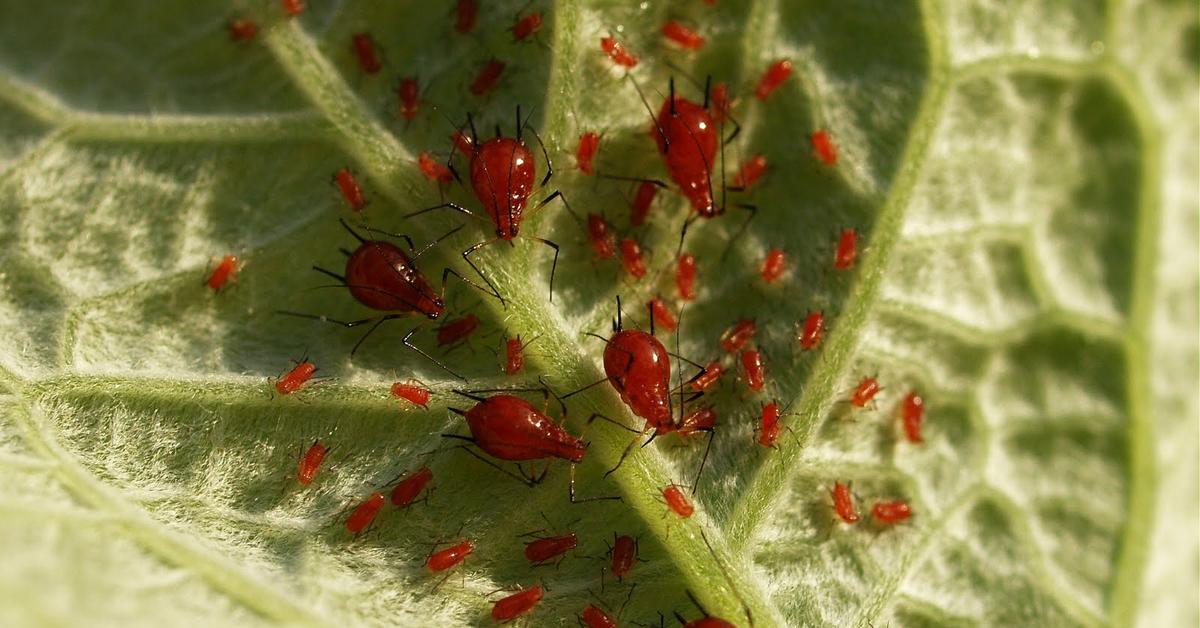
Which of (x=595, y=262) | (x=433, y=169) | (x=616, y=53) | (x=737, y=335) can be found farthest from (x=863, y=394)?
(x=433, y=169)

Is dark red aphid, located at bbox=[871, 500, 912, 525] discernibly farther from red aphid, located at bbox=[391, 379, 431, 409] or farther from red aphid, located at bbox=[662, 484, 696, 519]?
red aphid, located at bbox=[391, 379, 431, 409]

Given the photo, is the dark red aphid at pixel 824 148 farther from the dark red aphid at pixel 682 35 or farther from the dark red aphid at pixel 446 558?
the dark red aphid at pixel 446 558

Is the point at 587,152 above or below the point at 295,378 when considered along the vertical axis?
above

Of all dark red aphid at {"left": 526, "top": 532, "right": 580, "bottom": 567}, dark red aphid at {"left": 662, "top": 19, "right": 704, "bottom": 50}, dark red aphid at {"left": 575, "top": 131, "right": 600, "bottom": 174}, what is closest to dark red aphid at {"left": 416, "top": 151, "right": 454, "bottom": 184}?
dark red aphid at {"left": 575, "top": 131, "right": 600, "bottom": 174}

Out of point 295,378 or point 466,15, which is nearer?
point 295,378

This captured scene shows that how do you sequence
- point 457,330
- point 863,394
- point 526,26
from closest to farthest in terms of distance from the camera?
1. point 457,330
2. point 526,26
3. point 863,394

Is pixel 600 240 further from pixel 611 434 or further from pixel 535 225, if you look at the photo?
pixel 611 434

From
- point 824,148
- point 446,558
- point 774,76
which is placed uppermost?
point 774,76

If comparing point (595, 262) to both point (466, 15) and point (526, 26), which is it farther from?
point (466, 15)

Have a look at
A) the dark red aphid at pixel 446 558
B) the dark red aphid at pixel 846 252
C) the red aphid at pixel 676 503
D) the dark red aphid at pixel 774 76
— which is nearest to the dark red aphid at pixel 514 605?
the dark red aphid at pixel 446 558
